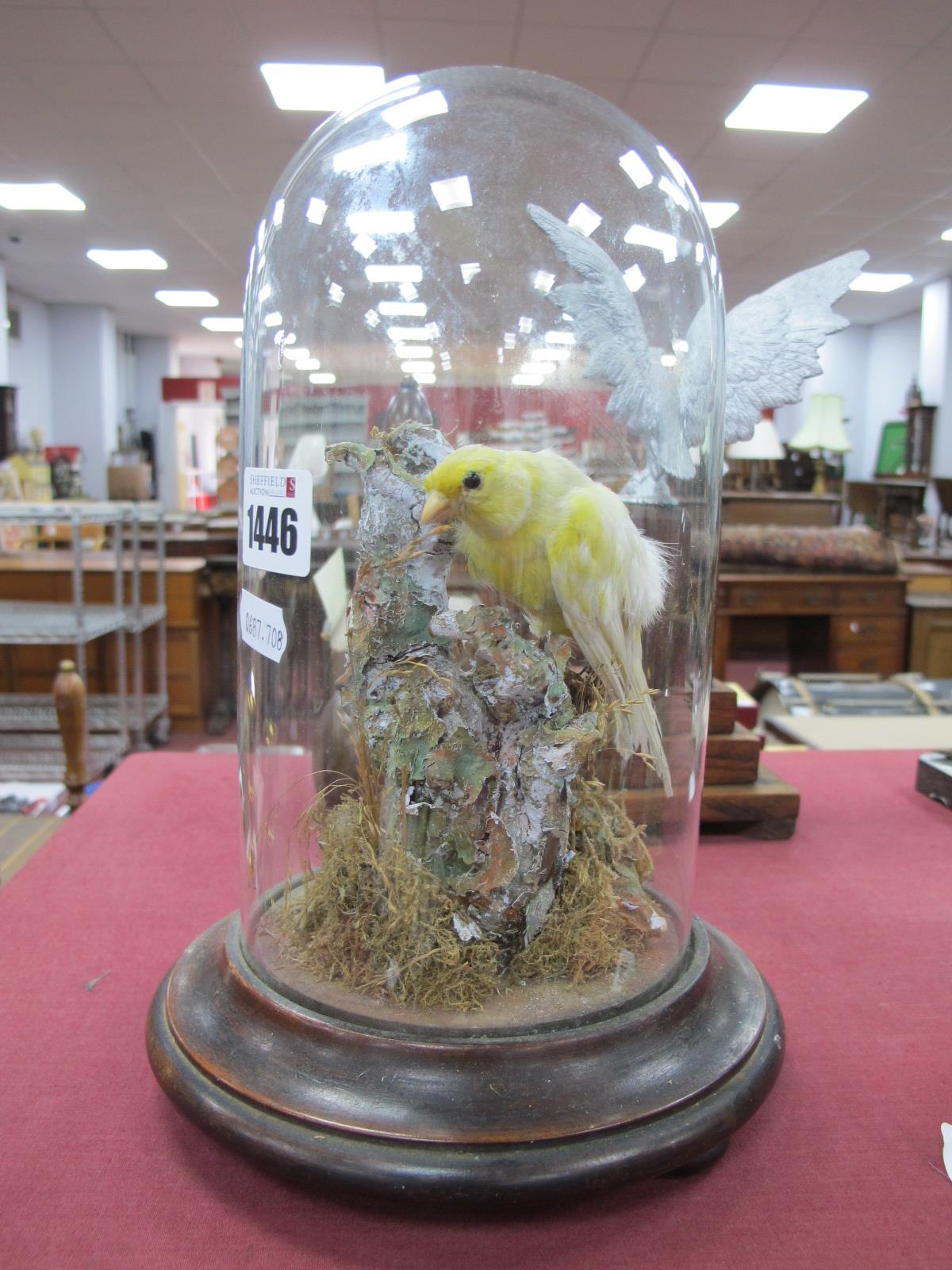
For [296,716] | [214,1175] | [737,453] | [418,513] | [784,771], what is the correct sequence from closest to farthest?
1. [214,1175]
2. [418,513]
3. [296,716]
4. [784,771]
5. [737,453]

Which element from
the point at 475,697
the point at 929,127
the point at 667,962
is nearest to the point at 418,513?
the point at 475,697

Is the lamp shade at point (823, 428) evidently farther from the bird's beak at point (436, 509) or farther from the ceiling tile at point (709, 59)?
the bird's beak at point (436, 509)

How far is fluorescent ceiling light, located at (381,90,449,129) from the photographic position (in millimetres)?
687

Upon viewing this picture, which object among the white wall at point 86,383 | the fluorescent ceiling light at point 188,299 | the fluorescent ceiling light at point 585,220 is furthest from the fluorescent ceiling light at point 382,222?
the white wall at point 86,383

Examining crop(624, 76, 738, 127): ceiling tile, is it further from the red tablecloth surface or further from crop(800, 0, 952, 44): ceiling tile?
the red tablecloth surface

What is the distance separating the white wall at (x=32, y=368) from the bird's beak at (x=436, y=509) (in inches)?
254

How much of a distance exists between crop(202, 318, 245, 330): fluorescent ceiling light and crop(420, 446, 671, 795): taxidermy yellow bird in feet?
22.6

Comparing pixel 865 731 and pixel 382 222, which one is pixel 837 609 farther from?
pixel 382 222

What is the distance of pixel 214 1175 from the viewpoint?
0.56 m

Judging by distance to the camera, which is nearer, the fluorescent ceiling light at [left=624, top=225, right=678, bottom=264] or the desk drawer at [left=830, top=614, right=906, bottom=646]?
the fluorescent ceiling light at [left=624, top=225, right=678, bottom=264]

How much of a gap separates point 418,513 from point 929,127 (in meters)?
3.27

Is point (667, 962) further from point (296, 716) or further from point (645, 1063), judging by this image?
point (296, 716)

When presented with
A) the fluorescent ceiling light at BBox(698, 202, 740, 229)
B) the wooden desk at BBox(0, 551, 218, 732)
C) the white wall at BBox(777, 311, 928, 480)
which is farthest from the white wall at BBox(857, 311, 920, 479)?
the wooden desk at BBox(0, 551, 218, 732)

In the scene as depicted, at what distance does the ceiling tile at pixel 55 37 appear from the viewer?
2.48 m
